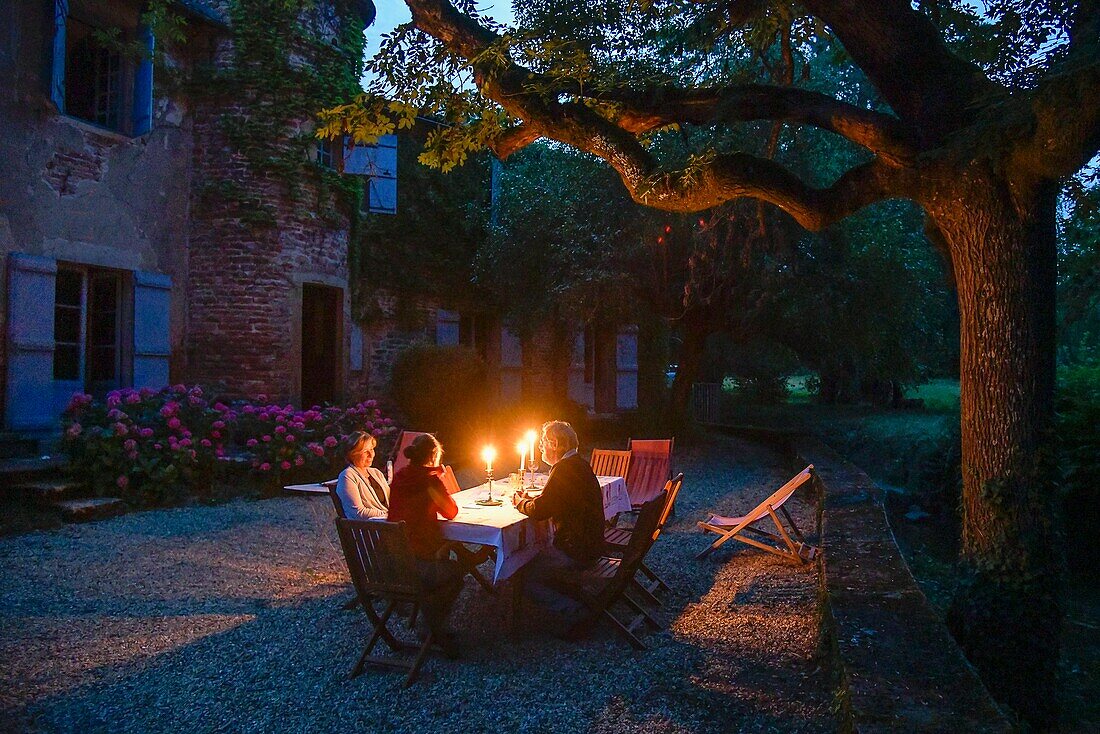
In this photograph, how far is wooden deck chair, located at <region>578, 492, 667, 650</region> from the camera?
4.17 meters

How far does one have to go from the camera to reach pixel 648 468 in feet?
23.9

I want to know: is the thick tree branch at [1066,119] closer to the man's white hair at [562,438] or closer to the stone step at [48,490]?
the man's white hair at [562,438]

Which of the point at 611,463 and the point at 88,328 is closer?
the point at 611,463

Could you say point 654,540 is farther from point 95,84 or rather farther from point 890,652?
point 95,84

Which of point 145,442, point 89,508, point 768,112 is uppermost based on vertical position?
point 768,112

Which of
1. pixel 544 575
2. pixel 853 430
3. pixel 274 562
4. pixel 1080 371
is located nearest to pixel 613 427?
pixel 853 430

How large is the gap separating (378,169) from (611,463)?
617cm

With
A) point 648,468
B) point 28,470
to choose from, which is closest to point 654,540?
point 648,468

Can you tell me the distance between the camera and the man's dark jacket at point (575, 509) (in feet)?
14.1

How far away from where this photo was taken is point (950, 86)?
390cm

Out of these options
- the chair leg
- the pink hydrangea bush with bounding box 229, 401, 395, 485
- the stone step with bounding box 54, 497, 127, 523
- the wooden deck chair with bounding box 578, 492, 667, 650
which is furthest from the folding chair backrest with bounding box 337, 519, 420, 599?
the pink hydrangea bush with bounding box 229, 401, 395, 485

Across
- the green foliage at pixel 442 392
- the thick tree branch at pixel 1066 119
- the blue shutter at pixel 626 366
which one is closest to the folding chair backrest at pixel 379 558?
the thick tree branch at pixel 1066 119

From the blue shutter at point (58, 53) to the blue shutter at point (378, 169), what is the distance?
3.47 metres

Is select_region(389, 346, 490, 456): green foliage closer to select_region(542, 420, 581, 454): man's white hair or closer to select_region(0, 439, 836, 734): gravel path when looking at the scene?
select_region(0, 439, 836, 734): gravel path
